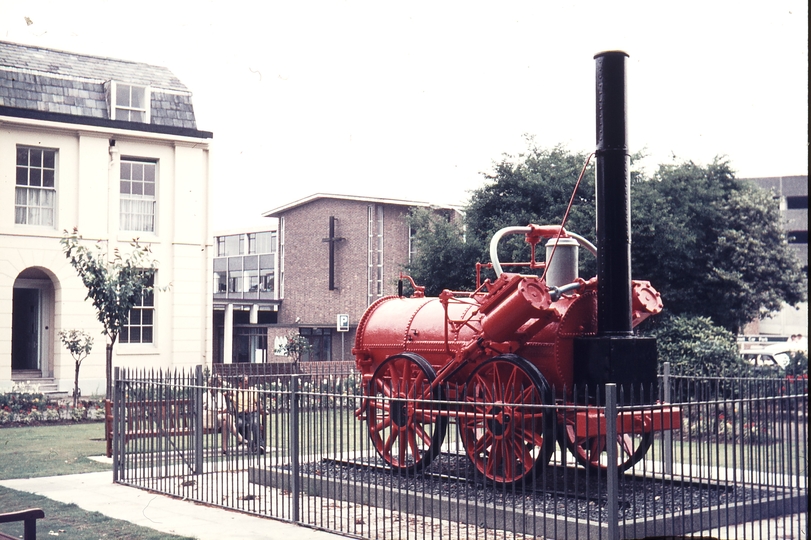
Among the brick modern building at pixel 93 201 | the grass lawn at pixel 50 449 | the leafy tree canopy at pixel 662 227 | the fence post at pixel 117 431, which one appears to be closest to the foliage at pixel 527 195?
the leafy tree canopy at pixel 662 227

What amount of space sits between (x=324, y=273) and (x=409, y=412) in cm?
3297

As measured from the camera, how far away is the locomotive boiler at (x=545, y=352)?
9.95 m

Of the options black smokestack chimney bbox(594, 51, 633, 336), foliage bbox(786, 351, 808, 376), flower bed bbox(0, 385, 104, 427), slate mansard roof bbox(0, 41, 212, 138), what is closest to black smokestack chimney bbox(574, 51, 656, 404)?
black smokestack chimney bbox(594, 51, 633, 336)

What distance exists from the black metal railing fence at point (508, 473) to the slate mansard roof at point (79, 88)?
1495 centimetres

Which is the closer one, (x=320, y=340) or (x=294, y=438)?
(x=294, y=438)

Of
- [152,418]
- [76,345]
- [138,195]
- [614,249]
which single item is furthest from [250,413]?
[138,195]

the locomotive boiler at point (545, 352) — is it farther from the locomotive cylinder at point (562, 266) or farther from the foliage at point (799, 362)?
the foliage at point (799, 362)

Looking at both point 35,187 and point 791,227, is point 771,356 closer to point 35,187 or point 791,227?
point 791,227

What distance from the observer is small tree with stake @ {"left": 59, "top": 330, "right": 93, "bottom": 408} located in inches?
942

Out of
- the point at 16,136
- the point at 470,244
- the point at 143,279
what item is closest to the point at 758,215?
the point at 470,244

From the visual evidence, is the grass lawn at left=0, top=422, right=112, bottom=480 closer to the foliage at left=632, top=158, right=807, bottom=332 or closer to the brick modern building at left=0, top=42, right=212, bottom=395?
the brick modern building at left=0, top=42, right=212, bottom=395

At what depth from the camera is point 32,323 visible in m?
26.8

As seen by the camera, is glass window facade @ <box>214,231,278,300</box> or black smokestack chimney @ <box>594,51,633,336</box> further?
glass window facade @ <box>214,231,278,300</box>

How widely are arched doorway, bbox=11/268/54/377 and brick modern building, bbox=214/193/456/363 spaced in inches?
462
